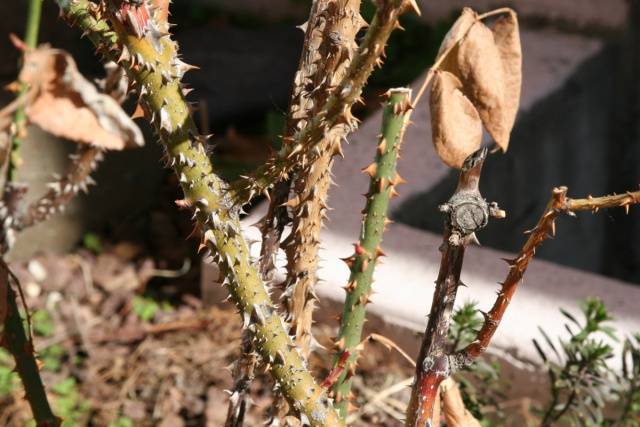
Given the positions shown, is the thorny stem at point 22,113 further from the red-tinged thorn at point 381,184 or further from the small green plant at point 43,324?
the small green plant at point 43,324

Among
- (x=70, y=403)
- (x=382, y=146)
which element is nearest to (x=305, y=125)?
(x=382, y=146)

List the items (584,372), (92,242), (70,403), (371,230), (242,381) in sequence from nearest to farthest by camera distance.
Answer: (371,230)
(242,381)
(584,372)
(70,403)
(92,242)

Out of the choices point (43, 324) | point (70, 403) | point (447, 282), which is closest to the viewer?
point (447, 282)

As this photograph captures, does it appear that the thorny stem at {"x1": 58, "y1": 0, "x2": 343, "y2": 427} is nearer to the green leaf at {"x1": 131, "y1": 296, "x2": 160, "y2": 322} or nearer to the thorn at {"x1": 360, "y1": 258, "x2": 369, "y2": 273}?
the thorn at {"x1": 360, "y1": 258, "x2": 369, "y2": 273}

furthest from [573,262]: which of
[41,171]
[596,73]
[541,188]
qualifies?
[41,171]

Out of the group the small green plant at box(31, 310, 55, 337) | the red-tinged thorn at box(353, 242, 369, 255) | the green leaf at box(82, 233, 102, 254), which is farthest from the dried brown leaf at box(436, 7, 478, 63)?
the green leaf at box(82, 233, 102, 254)

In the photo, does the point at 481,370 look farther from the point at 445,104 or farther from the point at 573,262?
the point at 573,262

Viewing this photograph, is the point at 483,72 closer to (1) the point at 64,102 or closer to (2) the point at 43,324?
(1) the point at 64,102
